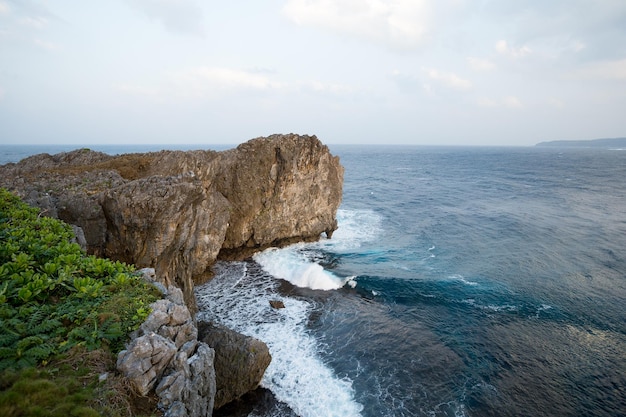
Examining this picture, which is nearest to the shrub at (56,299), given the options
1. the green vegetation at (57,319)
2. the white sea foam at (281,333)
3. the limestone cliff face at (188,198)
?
the green vegetation at (57,319)

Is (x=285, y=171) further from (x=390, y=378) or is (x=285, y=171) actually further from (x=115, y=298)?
(x=115, y=298)

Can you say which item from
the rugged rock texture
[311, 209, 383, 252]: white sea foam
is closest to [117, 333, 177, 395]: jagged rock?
the rugged rock texture

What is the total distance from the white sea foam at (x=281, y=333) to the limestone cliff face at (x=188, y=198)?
303 cm

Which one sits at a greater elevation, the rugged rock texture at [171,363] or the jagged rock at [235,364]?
the rugged rock texture at [171,363]

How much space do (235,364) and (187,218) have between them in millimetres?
9451

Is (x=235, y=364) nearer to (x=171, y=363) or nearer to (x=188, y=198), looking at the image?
(x=171, y=363)

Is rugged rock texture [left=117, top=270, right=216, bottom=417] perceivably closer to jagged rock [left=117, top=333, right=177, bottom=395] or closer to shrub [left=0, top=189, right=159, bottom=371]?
jagged rock [left=117, top=333, right=177, bottom=395]

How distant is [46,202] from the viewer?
18.0 m

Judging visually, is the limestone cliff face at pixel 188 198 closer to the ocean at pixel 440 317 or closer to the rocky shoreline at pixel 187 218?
the rocky shoreline at pixel 187 218

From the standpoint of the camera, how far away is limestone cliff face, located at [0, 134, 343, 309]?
19344 mm

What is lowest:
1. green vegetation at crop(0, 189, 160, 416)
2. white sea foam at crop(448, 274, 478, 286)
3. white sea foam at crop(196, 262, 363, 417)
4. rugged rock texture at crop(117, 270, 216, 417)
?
white sea foam at crop(196, 262, 363, 417)

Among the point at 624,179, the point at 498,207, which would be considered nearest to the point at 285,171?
the point at 498,207

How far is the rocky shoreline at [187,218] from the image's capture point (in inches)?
384

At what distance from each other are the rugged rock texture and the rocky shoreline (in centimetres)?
3
